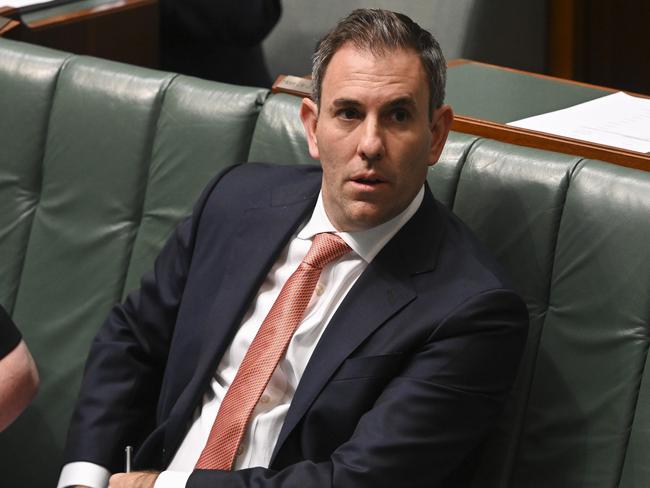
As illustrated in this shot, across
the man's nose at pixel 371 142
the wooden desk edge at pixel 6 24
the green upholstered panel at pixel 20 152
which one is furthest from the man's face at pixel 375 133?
the wooden desk edge at pixel 6 24

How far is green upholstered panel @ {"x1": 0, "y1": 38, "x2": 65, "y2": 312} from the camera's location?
7.17 ft

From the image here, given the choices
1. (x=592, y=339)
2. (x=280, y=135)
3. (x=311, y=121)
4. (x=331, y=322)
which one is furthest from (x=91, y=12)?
(x=592, y=339)

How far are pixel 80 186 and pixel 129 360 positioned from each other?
39cm

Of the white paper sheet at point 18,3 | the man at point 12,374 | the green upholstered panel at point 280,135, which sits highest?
the white paper sheet at point 18,3

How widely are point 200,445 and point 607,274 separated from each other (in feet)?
2.08

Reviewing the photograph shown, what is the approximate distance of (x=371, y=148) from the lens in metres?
1.62

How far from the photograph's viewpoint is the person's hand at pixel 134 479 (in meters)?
1.70

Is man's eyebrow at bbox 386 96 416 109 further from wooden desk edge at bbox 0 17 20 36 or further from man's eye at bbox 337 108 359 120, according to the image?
wooden desk edge at bbox 0 17 20 36

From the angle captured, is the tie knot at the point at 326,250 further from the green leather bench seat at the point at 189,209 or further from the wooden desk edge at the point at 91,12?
the wooden desk edge at the point at 91,12

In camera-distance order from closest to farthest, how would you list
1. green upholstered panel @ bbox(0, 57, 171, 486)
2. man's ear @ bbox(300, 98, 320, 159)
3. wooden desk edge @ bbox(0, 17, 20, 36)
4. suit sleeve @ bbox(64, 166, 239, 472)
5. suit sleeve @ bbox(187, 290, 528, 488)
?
suit sleeve @ bbox(187, 290, 528, 488)
man's ear @ bbox(300, 98, 320, 159)
suit sleeve @ bbox(64, 166, 239, 472)
green upholstered panel @ bbox(0, 57, 171, 486)
wooden desk edge @ bbox(0, 17, 20, 36)

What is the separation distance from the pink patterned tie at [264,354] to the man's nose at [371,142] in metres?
0.15

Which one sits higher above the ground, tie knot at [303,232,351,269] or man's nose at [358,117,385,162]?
man's nose at [358,117,385,162]

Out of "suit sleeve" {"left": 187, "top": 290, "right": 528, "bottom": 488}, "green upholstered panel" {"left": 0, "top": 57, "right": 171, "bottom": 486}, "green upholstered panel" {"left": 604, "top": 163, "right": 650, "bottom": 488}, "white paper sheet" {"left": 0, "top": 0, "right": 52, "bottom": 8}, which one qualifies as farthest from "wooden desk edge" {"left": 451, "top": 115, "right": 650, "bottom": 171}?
"white paper sheet" {"left": 0, "top": 0, "right": 52, "bottom": 8}

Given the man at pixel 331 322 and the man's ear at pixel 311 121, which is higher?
the man's ear at pixel 311 121
